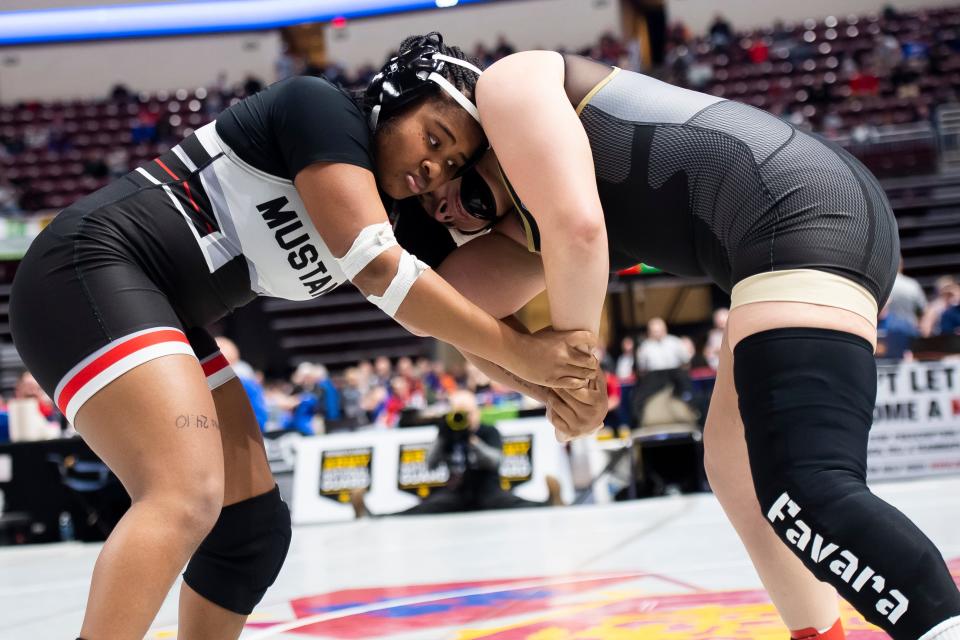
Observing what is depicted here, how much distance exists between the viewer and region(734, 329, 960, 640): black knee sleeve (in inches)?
53.8

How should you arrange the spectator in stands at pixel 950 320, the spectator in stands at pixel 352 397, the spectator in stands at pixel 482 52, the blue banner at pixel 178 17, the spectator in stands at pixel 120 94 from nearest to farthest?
the spectator in stands at pixel 950 320 < the spectator in stands at pixel 352 397 < the spectator in stands at pixel 482 52 < the blue banner at pixel 178 17 < the spectator in stands at pixel 120 94

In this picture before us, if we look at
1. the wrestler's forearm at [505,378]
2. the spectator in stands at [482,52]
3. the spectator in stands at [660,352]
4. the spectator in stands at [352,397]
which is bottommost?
the spectator in stands at [352,397]

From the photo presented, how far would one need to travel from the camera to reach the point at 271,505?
7.14 feet

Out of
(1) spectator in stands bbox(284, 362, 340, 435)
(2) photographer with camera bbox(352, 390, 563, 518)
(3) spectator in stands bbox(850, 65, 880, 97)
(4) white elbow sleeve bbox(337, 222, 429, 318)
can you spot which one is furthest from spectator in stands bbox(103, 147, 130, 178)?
(4) white elbow sleeve bbox(337, 222, 429, 318)

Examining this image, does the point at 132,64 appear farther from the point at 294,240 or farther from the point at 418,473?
the point at 294,240

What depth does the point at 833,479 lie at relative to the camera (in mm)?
1428

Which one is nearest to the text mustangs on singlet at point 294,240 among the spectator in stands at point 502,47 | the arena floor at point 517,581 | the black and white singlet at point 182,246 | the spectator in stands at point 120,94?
the black and white singlet at point 182,246

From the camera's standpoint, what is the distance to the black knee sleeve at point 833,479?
4.49ft

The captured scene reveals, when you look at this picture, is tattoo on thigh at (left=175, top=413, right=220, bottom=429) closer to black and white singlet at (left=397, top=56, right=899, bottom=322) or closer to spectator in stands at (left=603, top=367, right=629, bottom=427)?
black and white singlet at (left=397, top=56, right=899, bottom=322)

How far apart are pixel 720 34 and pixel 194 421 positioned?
61.9 ft

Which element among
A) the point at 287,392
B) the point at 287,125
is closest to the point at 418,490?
the point at 287,125

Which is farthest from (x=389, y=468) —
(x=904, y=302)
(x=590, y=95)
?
(x=590, y=95)

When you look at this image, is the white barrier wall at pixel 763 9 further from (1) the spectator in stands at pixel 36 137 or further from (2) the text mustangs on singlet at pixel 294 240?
(2) the text mustangs on singlet at pixel 294 240

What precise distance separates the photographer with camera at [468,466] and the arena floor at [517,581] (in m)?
0.60
